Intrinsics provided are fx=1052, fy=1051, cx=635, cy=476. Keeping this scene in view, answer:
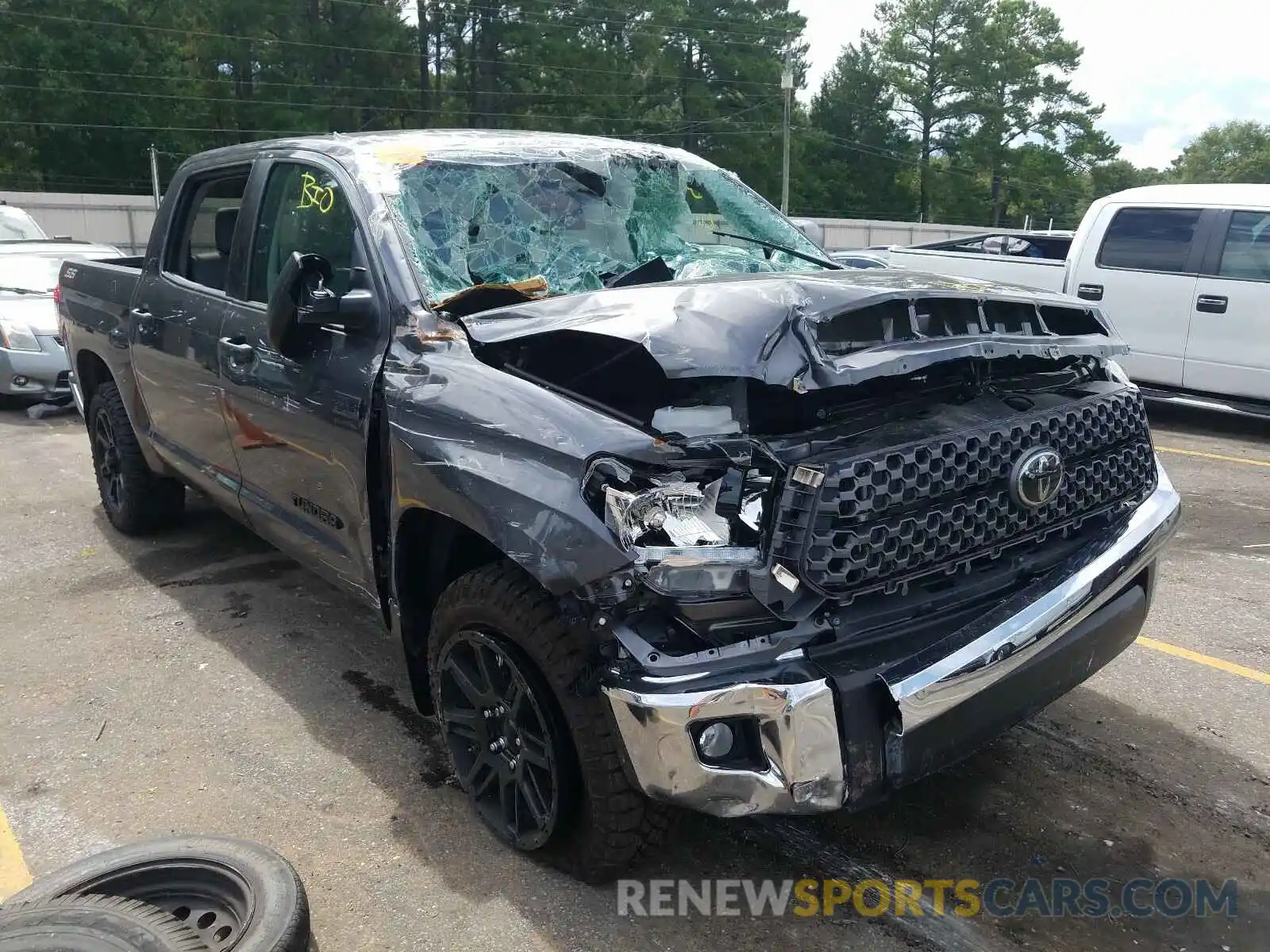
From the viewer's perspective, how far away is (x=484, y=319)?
9.68ft

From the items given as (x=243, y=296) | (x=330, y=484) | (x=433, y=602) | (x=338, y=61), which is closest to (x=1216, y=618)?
(x=433, y=602)

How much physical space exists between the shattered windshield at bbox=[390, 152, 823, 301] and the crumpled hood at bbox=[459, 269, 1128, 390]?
52cm

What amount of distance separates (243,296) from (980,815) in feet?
10.3

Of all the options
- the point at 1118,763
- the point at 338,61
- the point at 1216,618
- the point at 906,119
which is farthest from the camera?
the point at 906,119

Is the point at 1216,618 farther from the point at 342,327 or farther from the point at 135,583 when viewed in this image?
the point at 135,583

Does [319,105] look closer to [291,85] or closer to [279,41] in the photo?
[291,85]

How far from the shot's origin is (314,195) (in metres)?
3.69

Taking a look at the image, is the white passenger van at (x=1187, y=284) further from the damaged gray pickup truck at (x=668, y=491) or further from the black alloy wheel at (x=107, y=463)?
the black alloy wheel at (x=107, y=463)

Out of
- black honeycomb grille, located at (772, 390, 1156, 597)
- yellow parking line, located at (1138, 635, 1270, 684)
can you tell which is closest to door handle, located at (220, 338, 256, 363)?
black honeycomb grille, located at (772, 390, 1156, 597)

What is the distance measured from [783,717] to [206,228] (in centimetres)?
366

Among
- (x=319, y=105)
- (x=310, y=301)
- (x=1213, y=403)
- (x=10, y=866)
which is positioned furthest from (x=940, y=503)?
(x=319, y=105)

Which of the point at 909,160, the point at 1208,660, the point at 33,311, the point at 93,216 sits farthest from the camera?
the point at 909,160

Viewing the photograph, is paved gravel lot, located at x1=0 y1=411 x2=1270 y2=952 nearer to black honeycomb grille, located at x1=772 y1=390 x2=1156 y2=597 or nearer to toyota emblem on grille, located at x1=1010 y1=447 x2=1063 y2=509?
black honeycomb grille, located at x1=772 y1=390 x2=1156 y2=597

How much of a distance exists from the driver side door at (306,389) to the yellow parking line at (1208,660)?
315cm
